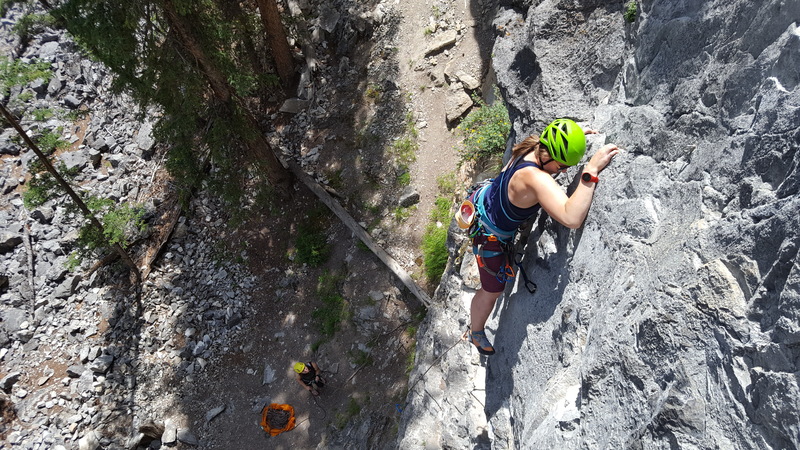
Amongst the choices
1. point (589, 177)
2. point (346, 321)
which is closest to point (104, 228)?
point (346, 321)

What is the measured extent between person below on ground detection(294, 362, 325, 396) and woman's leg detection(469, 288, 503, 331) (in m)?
4.73

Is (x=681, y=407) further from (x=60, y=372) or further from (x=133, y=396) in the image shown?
(x=60, y=372)

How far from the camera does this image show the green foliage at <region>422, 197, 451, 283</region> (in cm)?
1012

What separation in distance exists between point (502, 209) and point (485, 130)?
5.33 metres

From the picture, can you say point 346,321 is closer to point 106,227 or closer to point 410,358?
point 410,358

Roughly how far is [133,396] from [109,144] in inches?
331

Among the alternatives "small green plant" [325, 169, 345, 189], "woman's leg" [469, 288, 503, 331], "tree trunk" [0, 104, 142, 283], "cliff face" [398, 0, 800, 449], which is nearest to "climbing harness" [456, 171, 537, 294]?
"cliff face" [398, 0, 800, 449]

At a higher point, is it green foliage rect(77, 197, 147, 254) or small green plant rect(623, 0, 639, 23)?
small green plant rect(623, 0, 639, 23)

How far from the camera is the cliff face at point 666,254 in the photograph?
2838 mm

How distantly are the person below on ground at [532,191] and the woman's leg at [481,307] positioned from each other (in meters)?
0.39

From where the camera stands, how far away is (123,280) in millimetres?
13367

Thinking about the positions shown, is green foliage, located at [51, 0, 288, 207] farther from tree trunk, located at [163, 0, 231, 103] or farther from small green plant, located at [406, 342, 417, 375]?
small green plant, located at [406, 342, 417, 375]

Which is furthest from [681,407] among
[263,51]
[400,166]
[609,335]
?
[263,51]

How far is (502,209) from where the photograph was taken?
4.93 metres
